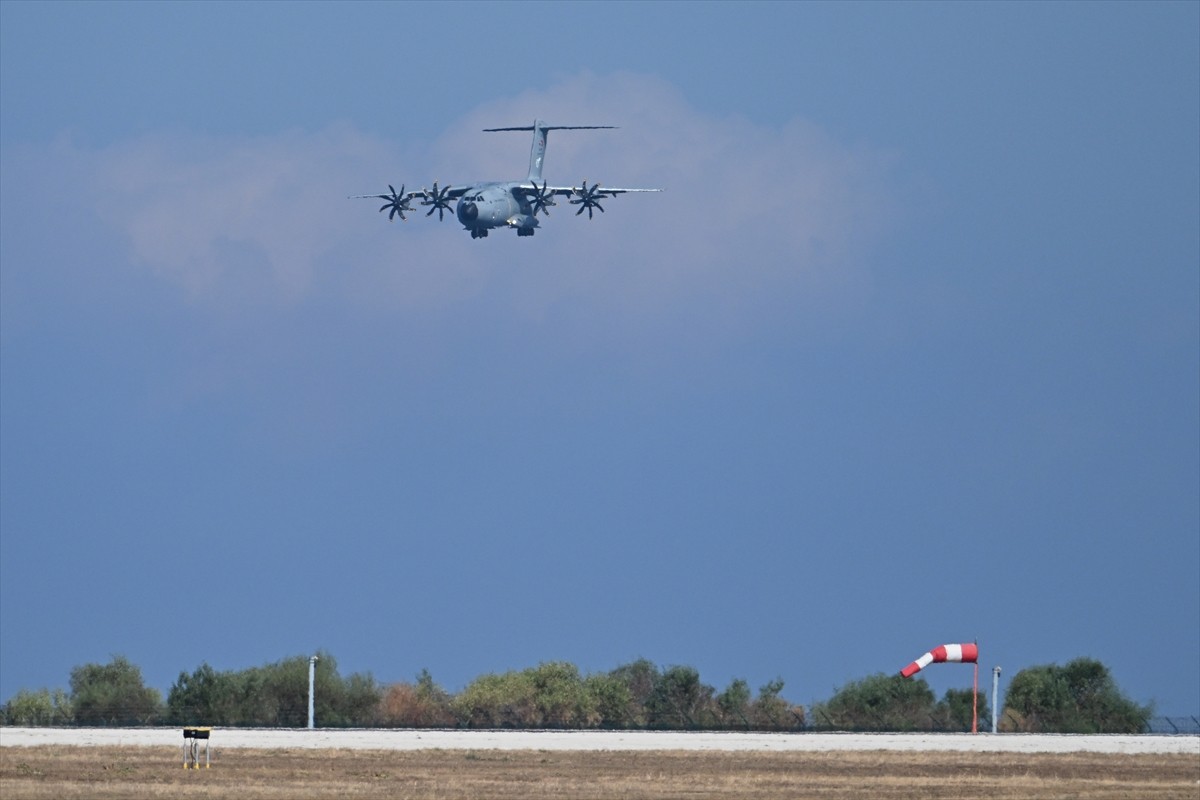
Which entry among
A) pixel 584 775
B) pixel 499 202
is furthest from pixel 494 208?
pixel 584 775

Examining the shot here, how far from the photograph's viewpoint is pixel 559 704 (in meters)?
72.6

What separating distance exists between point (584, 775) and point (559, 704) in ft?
101

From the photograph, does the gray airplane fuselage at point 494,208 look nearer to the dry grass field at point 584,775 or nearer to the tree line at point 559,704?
→ the tree line at point 559,704

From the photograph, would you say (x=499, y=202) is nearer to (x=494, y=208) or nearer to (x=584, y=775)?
(x=494, y=208)

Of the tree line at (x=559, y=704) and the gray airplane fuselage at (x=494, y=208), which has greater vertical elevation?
the gray airplane fuselage at (x=494, y=208)

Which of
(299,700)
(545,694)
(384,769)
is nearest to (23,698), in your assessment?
(299,700)

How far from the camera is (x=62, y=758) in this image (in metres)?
45.0

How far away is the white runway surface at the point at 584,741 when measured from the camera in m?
50.0

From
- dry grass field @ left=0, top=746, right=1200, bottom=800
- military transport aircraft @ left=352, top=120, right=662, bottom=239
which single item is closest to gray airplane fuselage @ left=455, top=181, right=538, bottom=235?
military transport aircraft @ left=352, top=120, right=662, bottom=239

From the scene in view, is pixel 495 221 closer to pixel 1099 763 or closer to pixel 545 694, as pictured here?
pixel 545 694

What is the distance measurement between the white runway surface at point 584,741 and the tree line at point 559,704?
34.0 ft

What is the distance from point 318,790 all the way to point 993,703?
29129 millimetres

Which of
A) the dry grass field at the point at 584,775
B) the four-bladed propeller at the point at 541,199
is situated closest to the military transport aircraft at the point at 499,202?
the four-bladed propeller at the point at 541,199

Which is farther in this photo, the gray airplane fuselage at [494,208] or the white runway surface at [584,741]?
A: the gray airplane fuselage at [494,208]
